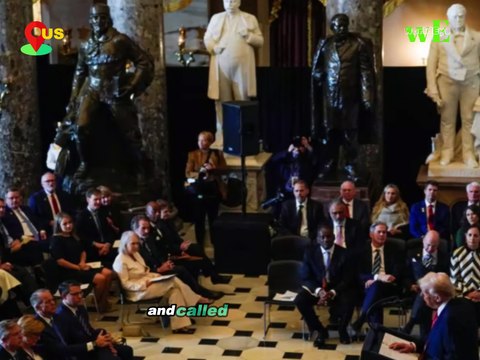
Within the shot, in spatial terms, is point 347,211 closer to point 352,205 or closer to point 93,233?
point 352,205

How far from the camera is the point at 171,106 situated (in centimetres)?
1606

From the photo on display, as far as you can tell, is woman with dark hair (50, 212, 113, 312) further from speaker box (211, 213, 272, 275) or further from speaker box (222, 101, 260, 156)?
speaker box (222, 101, 260, 156)

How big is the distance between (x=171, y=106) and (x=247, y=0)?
3742 millimetres

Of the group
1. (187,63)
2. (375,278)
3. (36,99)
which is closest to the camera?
(375,278)

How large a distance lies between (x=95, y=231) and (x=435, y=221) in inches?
140

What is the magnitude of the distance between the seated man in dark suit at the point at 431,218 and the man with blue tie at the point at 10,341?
499 cm

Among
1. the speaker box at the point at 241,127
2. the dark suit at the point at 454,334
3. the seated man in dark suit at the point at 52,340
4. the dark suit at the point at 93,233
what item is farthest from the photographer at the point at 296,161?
the dark suit at the point at 454,334

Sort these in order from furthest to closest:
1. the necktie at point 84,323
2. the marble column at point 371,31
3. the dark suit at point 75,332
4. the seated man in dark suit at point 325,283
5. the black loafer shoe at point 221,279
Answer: the marble column at point 371,31 < the black loafer shoe at point 221,279 < the seated man in dark suit at point 325,283 < the necktie at point 84,323 < the dark suit at point 75,332

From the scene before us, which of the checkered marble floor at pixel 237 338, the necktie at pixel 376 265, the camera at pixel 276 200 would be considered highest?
the camera at pixel 276 200

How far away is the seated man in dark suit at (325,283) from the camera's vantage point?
10695mm

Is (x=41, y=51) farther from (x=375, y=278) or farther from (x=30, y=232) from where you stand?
(x=375, y=278)

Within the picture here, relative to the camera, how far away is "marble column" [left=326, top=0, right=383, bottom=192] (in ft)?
46.5

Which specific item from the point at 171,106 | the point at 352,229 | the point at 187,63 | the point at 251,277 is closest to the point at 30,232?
the point at 251,277

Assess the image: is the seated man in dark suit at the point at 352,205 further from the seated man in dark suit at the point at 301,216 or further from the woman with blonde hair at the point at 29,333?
the woman with blonde hair at the point at 29,333
